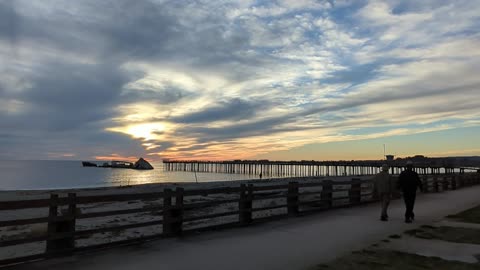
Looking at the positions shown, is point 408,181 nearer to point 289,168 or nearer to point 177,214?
point 177,214

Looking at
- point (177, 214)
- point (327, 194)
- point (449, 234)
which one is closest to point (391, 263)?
point (449, 234)

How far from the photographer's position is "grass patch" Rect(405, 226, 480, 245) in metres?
9.48

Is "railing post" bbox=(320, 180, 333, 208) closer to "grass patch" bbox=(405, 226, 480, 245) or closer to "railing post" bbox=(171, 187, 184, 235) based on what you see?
"grass patch" bbox=(405, 226, 480, 245)

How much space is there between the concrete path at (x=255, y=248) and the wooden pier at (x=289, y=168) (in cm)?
10446

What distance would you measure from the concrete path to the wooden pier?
104 metres

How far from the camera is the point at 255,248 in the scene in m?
8.41

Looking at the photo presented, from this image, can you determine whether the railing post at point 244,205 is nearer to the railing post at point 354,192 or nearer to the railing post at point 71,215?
the railing post at point 71,215

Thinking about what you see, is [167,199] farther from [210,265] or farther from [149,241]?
[210,265]

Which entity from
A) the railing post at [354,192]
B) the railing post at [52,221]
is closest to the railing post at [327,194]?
the railing post at [354,192]

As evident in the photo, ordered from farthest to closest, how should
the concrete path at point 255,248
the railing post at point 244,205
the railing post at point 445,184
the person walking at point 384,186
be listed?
the railing post at point 445,184 < the person walking at point 384,186 < the railing post at point 244,205 < the concrete path at point 255,248

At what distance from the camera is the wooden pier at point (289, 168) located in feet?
421

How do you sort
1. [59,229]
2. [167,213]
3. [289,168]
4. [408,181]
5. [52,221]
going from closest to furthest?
[52,221]
[59,229]
[167,213]
[408,181]
[289,168]

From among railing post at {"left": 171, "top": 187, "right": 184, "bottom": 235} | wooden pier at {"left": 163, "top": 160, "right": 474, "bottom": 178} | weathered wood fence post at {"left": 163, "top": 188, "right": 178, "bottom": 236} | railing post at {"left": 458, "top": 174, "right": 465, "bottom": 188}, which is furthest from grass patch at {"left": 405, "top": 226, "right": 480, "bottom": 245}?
wooden pier at {"left": 163, "top": 160, "right": 474, "bottom": 178}

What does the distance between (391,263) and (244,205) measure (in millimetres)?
5042
